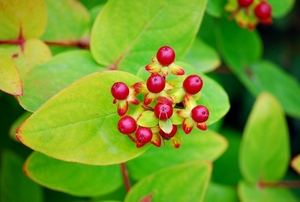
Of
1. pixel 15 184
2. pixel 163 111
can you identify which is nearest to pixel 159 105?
pixel 163 111

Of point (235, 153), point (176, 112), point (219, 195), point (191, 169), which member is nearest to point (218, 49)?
point (235, 153)

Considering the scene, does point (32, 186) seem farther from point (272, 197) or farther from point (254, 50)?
point (254, 50)

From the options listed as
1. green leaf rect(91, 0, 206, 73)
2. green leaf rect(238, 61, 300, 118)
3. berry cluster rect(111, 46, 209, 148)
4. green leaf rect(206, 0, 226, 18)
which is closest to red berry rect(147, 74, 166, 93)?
berry cluster rect(111, 46, 209, 148)

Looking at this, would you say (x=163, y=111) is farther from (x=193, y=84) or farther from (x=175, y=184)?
(x=175, y=184)

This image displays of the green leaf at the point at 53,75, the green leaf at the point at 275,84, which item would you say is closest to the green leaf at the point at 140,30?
the green leaf at the point at 53,75

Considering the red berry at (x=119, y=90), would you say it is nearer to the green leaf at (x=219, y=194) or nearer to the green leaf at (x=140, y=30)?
the green leaf at (x=140, y=30)

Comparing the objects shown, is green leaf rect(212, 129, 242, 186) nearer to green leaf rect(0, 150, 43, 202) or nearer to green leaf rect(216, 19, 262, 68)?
green leaf rect(216, 19, 262, 68)
